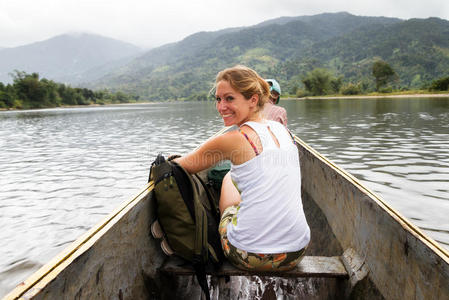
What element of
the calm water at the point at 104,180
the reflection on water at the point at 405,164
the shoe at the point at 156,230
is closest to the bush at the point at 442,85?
the reflection on water at the point at 405,164

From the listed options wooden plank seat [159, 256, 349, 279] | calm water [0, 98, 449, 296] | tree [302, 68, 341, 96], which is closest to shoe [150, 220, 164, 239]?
wooden plank seat [159, 256, 349, 279]

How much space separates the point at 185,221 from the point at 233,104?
0.86 meters

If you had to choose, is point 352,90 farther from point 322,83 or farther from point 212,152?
point 212,152

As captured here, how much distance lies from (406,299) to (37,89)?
81.8 meters

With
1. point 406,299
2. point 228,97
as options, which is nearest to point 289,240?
point 406,299

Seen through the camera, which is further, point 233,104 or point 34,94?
point 34,94

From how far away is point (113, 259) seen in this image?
151cm

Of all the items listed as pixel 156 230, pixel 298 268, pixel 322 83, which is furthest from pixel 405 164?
pixel 322 83

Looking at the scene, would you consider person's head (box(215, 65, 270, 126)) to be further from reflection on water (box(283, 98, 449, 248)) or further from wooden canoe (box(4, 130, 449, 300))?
reflection on water (box(283, 98, 449, 248))

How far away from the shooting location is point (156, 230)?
1973 millimetres

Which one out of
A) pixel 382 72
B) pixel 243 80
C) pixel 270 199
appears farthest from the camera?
pixel 382 72

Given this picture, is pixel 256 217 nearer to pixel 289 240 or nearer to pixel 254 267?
pixel 289 240

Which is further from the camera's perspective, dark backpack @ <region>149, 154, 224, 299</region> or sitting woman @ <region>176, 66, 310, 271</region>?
dark backpack @ <region>149, 154, 224, 299</region>

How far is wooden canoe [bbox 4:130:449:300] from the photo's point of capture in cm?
118
